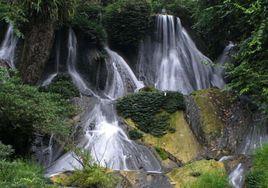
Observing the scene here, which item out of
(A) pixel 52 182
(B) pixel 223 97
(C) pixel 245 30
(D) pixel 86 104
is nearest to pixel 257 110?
(B) pixel 223 97

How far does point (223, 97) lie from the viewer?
14.4 metres

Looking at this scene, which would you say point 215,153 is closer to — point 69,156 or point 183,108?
point 183,108

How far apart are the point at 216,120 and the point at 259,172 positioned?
4398mm

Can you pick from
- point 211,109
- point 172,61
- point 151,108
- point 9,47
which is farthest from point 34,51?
point 172,61

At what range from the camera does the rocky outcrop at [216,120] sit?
12.8 metres

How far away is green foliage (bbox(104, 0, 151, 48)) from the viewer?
18797 mm

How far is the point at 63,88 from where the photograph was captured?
14.4 m

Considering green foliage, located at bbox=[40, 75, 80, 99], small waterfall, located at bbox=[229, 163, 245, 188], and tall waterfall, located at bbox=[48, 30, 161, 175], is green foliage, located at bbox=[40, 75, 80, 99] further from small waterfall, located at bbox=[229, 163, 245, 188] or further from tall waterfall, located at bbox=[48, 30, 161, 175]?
small waterfall, located at bbox=[229, 163, 245, 188]

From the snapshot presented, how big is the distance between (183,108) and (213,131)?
1.18 m

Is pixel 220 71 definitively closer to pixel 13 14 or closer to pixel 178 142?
pixel 178 142

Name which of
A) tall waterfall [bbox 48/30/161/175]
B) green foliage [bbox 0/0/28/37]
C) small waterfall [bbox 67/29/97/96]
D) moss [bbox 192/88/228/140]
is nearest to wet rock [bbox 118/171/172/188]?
tall waterfall [bbox 48/30/161/175]

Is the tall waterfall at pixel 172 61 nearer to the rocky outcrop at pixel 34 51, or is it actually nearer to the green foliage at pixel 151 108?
the green foliage at pixel 151 108

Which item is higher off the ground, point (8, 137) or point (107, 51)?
point (107, 51)

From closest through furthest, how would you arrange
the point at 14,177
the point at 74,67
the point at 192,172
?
the point at 14,177 < the point at 192,172 < the point at 74,67
